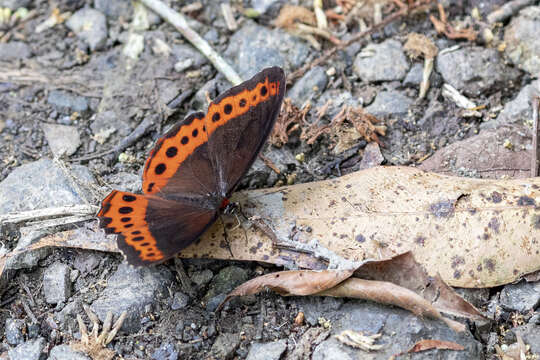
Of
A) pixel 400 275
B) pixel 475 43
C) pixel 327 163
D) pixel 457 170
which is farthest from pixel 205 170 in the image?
pixel 475 43

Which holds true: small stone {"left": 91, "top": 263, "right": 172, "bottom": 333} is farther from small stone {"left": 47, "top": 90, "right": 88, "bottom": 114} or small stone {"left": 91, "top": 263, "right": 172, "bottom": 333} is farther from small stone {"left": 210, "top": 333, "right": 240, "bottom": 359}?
small stone {"left": 47, "top": 90, "right": 88, "bottom": 114}

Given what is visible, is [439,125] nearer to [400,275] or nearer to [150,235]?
[400,275]

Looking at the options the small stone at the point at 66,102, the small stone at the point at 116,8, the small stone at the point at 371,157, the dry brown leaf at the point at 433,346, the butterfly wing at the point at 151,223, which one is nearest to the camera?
the dry brown leaf at the point at 433,346

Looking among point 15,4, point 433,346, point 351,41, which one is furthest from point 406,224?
point 15,4

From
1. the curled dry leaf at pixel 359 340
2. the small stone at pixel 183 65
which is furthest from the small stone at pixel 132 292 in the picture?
the small stone at pixel 183 65

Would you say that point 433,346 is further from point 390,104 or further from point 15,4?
A: point 15,4

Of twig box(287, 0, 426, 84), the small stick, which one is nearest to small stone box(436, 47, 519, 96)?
twig box(287, 0, 426, 84)

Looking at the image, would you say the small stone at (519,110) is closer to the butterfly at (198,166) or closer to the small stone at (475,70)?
the small stone at (475,70)
